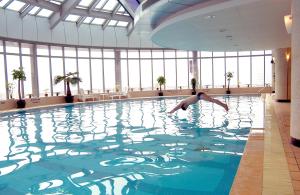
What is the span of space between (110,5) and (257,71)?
13.1 meters

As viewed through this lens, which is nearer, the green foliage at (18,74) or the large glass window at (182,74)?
the green foliage at (18,74)

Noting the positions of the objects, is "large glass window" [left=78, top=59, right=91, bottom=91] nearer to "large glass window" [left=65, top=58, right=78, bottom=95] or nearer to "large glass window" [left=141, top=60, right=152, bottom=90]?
"large glass window" [left=65, top=58, right=78, bottom=95]

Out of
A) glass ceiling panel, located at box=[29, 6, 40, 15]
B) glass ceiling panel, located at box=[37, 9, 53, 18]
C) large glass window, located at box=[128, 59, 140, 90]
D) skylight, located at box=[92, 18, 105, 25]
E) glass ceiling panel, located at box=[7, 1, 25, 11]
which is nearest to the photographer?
glass ceiling panel, located at box=[7, 1, 25, 11]

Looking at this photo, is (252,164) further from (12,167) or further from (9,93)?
(9,93)

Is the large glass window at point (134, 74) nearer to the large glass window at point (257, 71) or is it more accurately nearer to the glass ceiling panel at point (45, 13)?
the glass ceiling panel at point (45, 13)

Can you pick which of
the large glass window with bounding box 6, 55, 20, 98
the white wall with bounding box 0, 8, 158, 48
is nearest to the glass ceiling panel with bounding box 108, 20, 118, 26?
the white wall with bounding box 0, 8, 158, 48

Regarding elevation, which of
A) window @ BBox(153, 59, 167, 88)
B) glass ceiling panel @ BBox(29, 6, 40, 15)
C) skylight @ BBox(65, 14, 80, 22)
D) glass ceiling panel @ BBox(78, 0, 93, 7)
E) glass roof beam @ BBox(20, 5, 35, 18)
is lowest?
window @ BBox(153, 59, 167, 88)

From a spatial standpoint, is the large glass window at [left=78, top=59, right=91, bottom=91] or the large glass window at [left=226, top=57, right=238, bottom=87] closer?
the large glass window at [left=78, top=59, right=91, bottom=91]

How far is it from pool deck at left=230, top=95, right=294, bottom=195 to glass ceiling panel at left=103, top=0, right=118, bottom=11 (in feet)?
45.6

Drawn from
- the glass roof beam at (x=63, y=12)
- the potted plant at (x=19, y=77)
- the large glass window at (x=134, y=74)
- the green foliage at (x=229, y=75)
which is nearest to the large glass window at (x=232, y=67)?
the green foliage at (x=229, y=75)

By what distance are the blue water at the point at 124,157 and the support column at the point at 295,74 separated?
1.09 metres

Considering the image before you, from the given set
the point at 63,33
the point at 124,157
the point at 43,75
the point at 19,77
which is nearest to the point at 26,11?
the point at 63,33

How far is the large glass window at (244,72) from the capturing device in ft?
77.8

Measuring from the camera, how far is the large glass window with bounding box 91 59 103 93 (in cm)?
2122
